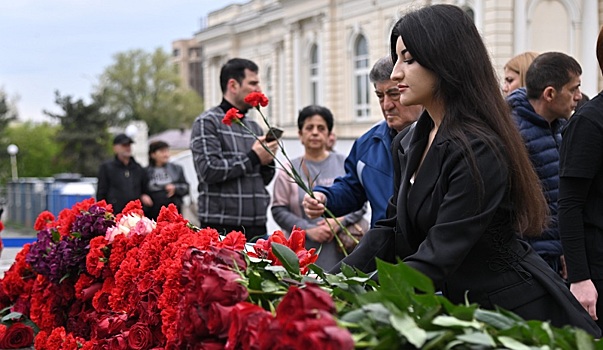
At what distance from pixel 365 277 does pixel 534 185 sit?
660 millimetres

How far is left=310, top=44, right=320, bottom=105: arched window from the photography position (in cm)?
4075

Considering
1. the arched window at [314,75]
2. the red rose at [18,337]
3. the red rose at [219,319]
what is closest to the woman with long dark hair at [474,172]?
the red rose at [219,319]

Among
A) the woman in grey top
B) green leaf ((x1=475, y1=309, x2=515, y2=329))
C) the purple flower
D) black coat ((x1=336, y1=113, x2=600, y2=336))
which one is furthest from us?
the woman in grey top

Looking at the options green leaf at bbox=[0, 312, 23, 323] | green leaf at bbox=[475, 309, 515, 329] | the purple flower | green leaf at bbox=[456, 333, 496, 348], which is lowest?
green leaf at bbox=[0, 312, 23, 323]

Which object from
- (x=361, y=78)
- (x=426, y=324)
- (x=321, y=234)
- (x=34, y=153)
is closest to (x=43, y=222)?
(x=321, y=234)

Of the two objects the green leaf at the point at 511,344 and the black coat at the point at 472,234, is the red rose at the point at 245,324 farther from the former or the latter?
the black coat at the point at 472,234

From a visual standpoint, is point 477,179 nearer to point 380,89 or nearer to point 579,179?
point 579,179

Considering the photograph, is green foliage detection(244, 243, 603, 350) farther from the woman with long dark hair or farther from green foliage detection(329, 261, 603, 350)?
the woman with long dark hair

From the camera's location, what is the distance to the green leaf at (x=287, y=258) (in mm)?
2715

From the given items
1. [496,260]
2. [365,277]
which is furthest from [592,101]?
[365,277]

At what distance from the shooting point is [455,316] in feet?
7.16

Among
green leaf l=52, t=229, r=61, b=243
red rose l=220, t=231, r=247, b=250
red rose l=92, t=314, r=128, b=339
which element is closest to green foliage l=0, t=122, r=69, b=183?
green leaf l=52, t=229, r=61, b=243

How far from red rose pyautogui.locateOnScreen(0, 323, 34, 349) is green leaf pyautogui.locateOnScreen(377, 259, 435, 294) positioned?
2722mm

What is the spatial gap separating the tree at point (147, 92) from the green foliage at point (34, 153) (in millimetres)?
14830
